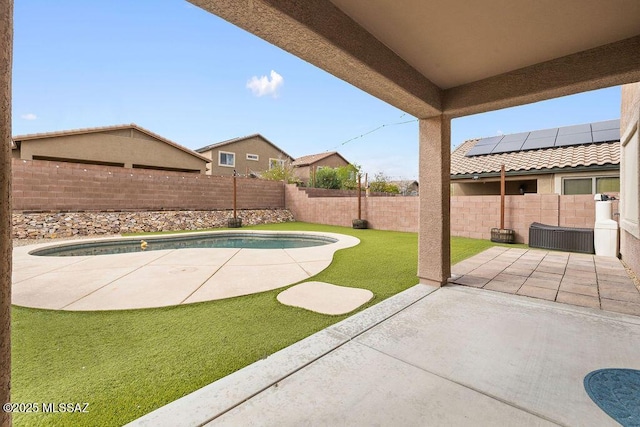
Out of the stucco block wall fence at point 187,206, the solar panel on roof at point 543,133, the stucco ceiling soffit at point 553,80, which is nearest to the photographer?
the stucco ceiling soffit at point 553,80

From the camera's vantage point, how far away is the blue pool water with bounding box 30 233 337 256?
7.23 metres

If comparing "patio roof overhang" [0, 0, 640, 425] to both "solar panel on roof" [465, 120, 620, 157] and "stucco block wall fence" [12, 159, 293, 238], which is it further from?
"stucco block wall fence" [12, 159, 293, 238]

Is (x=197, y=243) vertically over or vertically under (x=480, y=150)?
under

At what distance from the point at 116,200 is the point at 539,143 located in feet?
55.6

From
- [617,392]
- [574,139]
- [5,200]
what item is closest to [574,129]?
[574,139]

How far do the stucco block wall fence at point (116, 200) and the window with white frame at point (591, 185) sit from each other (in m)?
11.8

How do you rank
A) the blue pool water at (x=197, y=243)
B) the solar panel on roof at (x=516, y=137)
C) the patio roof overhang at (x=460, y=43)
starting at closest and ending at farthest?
the patio roof overhang at (x=460, y=43) → the blue pool water at (x=197, y=243) → the solar panel on roof at (x=516, y=137)

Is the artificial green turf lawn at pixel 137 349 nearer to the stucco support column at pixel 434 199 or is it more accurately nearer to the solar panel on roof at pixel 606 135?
the stucco support column at pixel 434 199

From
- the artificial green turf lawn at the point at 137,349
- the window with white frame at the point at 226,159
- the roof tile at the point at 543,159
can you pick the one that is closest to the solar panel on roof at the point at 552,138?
the roof tile at the point at 543,159

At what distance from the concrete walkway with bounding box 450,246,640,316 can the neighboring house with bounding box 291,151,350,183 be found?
843 inches

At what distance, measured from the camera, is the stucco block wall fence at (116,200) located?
858 centimetres

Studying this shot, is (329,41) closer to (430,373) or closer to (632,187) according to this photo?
(430,373)

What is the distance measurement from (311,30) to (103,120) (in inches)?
683

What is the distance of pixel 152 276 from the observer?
162 inches
